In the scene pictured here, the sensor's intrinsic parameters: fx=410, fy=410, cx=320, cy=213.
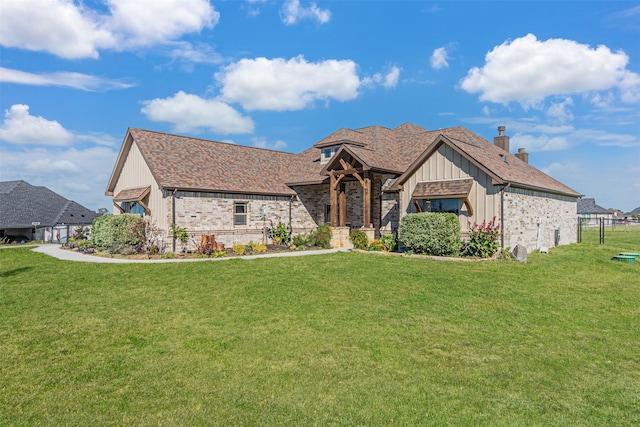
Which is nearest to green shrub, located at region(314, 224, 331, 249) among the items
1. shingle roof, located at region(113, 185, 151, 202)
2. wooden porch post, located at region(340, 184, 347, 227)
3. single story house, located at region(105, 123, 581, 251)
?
single story house, located at region(105, 123, 581, 251)

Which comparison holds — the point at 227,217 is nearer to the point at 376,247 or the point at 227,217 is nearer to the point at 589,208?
the point at 376,247

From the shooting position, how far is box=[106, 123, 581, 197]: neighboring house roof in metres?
18.7

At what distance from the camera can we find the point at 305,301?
31.2ft

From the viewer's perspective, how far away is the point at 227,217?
70.9ft

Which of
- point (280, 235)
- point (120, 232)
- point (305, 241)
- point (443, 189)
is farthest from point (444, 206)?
point (120, 232)

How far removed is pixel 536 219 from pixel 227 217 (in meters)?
15.3

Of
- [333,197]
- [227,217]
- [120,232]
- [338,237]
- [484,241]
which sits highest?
[333,197]

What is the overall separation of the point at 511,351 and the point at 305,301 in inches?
179

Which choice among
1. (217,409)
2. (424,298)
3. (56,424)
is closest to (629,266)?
(424,298)

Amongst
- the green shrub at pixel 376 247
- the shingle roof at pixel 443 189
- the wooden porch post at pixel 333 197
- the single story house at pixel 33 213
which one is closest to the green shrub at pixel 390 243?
the green shrub at pixel 376 247

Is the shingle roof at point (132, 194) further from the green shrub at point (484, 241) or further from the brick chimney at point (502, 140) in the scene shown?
the brick chimney at point (502, 140)

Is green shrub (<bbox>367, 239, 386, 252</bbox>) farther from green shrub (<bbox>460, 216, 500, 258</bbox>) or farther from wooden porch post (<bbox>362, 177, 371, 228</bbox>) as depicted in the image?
green shrub (<bbox>460, 216, 500, 258</bbox>)

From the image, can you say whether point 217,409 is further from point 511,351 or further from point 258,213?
point 258,213

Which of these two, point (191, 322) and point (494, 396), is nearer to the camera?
point (494, 396)
